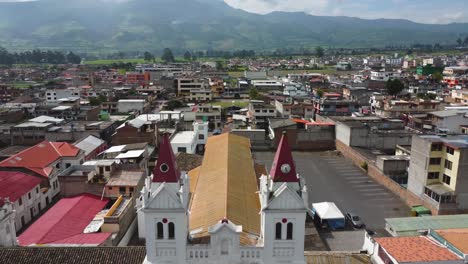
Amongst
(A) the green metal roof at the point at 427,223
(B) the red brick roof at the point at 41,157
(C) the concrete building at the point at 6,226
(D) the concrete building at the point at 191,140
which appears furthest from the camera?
(D) the concrete building at the point at 191,140

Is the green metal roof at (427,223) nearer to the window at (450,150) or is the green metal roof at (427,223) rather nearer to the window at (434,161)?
the window at (450,150)

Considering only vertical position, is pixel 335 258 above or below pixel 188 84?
below

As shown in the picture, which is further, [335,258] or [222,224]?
[335,258]

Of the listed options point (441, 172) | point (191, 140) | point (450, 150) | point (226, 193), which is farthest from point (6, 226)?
point (441, 172)

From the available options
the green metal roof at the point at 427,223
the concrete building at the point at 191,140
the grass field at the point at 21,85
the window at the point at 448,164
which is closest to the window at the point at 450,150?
the window at the point at 448,164

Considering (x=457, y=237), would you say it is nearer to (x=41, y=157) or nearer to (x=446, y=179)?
(x=446, y=179)

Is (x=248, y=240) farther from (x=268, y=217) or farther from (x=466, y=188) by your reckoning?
(x=466, y=188)

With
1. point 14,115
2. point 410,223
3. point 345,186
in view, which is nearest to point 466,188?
point 410,223
